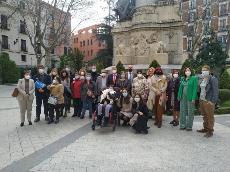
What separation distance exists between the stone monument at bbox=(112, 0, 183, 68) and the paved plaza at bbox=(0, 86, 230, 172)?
9.18 m

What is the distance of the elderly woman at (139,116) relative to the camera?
9.82 meters

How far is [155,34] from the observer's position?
1980 centimetres

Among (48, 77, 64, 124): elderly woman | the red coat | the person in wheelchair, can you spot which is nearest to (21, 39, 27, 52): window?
the red coat

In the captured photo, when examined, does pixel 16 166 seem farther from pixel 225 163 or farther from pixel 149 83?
pixel 149 83

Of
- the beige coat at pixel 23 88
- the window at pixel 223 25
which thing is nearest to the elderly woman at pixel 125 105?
the beige coat at pixel 23 88

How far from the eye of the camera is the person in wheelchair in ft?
33.2

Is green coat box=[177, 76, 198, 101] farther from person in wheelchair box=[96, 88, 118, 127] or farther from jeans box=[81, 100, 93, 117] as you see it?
jeans box=[81, 100, 93, 117]

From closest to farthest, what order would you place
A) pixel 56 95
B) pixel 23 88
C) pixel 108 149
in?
pixel 108 149 < pixel 23 88 < pixel 56 95

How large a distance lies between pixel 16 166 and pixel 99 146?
87.8 inches

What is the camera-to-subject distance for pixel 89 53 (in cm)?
8125

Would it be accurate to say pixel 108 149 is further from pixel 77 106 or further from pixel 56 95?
pixel 77 106

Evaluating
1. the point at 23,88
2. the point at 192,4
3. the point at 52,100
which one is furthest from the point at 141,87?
the point at 192,4

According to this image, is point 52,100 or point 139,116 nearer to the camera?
point 139,116

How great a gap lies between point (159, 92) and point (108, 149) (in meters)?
3.54
